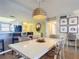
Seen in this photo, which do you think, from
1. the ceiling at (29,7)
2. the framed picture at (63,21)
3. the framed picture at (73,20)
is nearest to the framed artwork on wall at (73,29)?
the framed picture at (73,20)

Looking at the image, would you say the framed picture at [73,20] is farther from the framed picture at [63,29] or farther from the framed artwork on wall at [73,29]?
the framed picture at [63,29]

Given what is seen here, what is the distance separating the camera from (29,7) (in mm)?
7336

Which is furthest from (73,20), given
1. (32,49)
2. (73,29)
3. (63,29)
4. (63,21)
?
(32,49)

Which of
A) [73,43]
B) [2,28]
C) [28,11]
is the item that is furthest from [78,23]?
[2,28]

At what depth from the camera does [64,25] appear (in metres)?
7.43

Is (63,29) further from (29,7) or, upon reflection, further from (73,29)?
(29,7)

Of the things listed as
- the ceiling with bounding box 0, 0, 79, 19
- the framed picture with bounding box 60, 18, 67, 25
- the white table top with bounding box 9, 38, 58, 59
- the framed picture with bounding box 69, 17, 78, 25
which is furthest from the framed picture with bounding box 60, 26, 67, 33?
the white table top with bounding box 9, 38, 58, 59

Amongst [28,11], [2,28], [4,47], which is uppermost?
[28,11]

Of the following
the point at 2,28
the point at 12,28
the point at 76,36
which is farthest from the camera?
the point at 76,36

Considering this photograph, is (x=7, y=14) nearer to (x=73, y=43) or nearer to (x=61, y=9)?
(x=61, y=9)

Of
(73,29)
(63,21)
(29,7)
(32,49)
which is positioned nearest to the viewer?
(32,49)

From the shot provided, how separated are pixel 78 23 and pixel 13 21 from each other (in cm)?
420

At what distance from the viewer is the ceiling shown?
235 inches

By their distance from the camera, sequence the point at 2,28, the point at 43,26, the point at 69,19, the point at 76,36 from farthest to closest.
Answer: the point at 43,26
the point at 69,19
the point at 76,36
the point at 2,28
